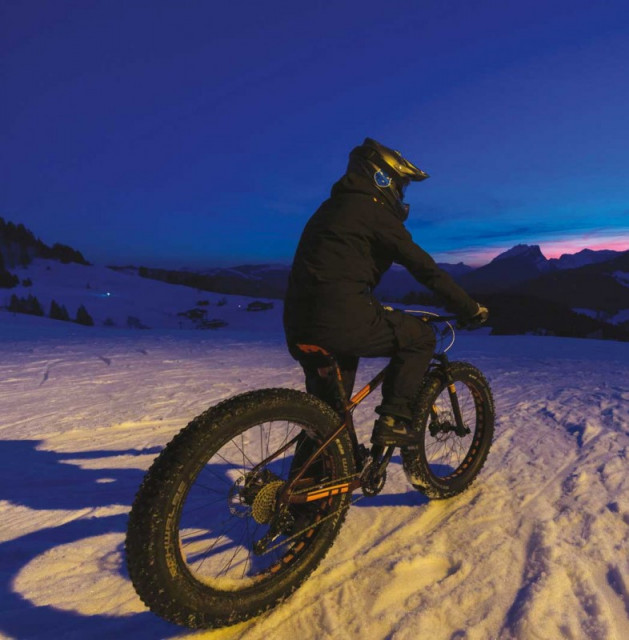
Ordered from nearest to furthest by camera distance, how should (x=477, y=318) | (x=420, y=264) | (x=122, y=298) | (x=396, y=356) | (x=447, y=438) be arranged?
1. (x=420, y=264)
2. (x=396, y=356)
3. (x=477, y=318)
4. (x=447, y=438)
5. (x=122, y=298)

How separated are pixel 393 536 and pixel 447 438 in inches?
41.1

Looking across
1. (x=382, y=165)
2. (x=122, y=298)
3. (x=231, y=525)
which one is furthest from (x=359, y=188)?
(x=122, y=298)

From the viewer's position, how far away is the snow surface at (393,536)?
6.81 ft

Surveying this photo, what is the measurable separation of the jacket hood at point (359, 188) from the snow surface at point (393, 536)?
2.00 m

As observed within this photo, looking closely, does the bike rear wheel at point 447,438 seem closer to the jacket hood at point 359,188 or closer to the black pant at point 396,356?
the black pant at point 396,356

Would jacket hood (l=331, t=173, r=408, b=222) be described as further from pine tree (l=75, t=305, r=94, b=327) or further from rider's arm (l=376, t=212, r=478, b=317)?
pine tree (l=75, t=305, r=94, b=327)

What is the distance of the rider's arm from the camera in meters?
2.39

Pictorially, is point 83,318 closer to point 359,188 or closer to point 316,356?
point 316,356

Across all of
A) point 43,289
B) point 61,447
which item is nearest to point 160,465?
point 61,447

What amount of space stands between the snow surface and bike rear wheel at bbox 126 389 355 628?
18 centimetres

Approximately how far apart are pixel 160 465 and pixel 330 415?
855 mm

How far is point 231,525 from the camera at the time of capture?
→ 114 inches

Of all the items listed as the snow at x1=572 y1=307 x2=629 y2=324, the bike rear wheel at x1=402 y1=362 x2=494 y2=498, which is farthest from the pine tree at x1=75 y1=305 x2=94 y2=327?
the snow at x1=572 y1=307 x2=629 y2=324

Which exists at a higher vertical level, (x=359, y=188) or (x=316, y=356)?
(x=359, y=188)
